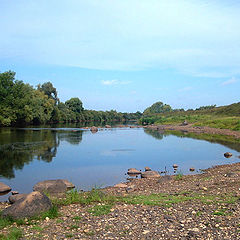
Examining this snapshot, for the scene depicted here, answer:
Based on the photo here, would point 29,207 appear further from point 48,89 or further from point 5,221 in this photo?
point 48,89

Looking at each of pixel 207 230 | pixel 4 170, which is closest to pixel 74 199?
pixel 207 230

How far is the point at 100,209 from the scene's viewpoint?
9.33 m

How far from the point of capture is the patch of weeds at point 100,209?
889cm

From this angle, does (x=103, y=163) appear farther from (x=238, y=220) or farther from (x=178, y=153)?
(x=238, y=220)

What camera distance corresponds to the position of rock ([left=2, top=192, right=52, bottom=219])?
859cm

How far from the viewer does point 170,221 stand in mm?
8062

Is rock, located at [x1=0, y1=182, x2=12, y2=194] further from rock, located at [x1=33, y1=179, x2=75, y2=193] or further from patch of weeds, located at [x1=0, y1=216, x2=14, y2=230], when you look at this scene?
patch of weeds, located at [x1=0, y1=216, x2=14, y2=230]

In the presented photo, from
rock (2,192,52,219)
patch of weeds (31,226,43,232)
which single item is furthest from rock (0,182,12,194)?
patch of weeds (31,226,43,232)

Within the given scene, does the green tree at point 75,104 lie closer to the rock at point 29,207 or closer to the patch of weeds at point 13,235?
the rock at point 29,207

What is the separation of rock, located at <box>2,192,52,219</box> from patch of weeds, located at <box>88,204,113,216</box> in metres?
1.45

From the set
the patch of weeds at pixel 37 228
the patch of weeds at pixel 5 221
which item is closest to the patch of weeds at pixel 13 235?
the patch of weeds at pixel 37 228

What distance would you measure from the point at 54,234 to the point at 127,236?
193 cm

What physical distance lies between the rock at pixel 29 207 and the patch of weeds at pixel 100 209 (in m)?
1.45

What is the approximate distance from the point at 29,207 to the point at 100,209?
2.29m
